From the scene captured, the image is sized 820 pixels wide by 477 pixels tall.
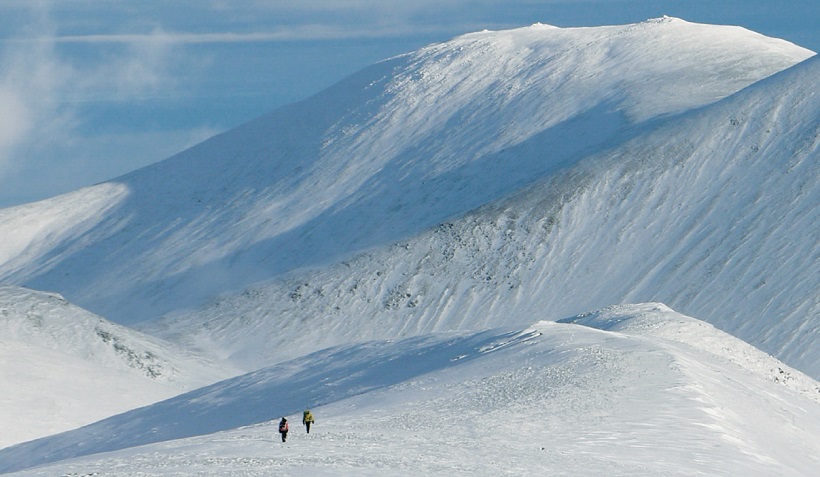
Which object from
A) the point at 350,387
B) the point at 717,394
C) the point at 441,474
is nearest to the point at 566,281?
the point at 350,387

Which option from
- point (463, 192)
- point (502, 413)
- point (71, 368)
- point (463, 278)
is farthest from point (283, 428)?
point (463, 192)

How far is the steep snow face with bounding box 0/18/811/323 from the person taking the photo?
10925 centimetres

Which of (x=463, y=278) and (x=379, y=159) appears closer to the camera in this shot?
(x=463, y=278)

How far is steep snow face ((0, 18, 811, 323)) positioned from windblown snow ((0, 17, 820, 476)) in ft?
1.33

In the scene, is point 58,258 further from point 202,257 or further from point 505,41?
point 505,41

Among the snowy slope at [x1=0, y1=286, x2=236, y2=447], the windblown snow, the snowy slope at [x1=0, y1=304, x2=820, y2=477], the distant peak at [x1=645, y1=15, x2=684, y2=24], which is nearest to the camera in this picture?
the snowy slope at [x1=0, y1=304, x2=820, y2=477]

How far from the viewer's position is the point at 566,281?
299ft

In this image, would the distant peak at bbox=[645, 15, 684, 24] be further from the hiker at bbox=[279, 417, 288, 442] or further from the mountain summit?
the hiker at bbox=[279, 417, 288, 442]

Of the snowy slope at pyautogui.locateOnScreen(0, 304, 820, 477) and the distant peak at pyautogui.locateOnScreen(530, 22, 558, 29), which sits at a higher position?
the distant peak at pyautogui.locateOnScreen(530, 22, 558, 29)

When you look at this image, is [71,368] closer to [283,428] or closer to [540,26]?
[283,428]

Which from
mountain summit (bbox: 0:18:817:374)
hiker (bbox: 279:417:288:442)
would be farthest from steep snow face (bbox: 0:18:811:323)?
hiker (bbox: 279:417:288:442)

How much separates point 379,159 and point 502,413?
8976cm

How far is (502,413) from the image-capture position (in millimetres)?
33125

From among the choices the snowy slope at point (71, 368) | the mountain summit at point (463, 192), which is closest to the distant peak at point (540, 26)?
the mountain summit at point (463, 192)
